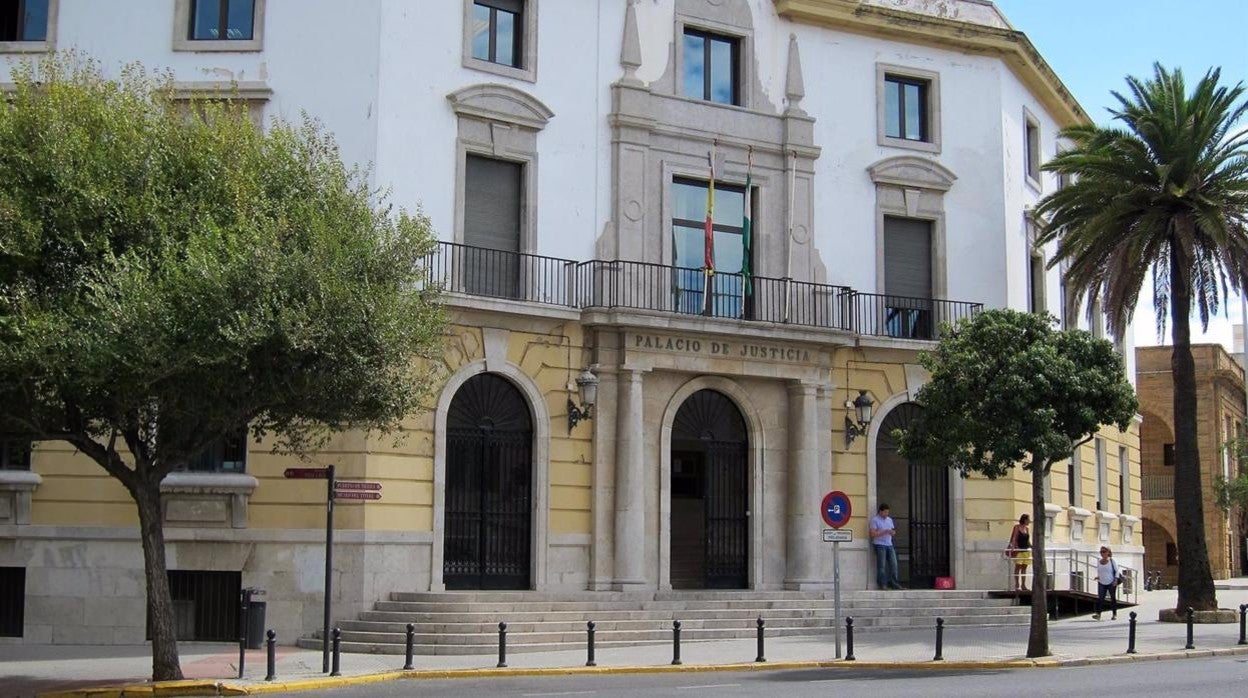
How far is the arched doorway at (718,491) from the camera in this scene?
28.2m

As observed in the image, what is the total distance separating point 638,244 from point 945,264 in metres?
7.24

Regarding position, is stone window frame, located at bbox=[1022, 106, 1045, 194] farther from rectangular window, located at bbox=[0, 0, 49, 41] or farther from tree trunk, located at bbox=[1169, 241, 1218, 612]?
rectangular window, located at bbox=[0, 0, 49, 41]

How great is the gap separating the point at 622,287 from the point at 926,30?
9287 mm

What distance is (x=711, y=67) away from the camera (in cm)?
2922

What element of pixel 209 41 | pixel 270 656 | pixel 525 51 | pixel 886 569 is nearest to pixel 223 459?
pixel 270 656

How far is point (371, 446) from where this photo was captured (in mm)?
24141

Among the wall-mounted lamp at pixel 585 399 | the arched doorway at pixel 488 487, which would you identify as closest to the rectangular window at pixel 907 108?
the wall-mounted lamp at pixel 585 399

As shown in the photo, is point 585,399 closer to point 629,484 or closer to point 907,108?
point 629,484

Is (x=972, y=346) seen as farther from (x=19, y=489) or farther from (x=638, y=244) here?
(x=19, y=489)

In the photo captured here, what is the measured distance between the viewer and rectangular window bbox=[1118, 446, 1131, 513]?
3969cm

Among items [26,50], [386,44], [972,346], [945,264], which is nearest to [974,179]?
[945,264]

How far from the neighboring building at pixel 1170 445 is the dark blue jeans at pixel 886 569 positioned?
110 feet

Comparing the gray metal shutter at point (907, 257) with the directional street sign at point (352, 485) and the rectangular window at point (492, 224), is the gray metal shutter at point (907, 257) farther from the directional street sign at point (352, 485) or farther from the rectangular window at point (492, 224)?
Result: the directional street sign at point (352, 485)

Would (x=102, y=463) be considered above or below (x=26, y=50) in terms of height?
below
